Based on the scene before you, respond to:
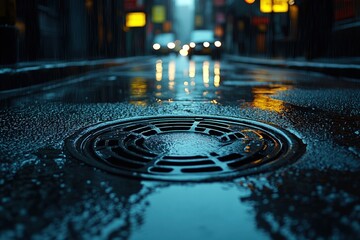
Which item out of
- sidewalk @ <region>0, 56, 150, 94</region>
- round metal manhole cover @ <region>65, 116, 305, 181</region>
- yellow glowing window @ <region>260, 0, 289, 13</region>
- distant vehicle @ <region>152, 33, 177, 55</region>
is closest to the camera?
round metal manhole cover @ <region>65, 116, 305, 181</region>

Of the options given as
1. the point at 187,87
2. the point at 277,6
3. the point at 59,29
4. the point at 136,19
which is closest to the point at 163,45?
the point at 136,19

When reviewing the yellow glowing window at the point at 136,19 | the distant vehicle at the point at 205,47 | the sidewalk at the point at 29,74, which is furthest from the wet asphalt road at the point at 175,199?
the yellow glowing window at the point at 136,19

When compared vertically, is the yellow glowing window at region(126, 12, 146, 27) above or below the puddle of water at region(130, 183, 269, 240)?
above

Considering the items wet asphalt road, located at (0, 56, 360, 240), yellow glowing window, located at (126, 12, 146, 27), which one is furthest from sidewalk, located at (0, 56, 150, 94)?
yellow glowing window, located at (126, 12, 146, 27)

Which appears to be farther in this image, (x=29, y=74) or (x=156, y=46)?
(x=156, y=46)

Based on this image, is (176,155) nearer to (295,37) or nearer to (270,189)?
(270,189)

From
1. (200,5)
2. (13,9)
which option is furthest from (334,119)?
(200,5)

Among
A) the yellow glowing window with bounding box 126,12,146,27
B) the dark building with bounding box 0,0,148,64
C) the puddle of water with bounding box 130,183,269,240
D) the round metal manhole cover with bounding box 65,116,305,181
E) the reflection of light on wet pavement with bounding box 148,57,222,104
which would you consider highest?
the yellow glowing window with bounding box 126,12,146,27

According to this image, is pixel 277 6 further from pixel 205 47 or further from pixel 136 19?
pixel 136 19

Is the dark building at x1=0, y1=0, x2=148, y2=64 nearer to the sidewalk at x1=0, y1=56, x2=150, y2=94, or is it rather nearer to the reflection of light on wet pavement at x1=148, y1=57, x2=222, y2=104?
the sidewalk at x1=0, y1=56, x2=150, y2=94
